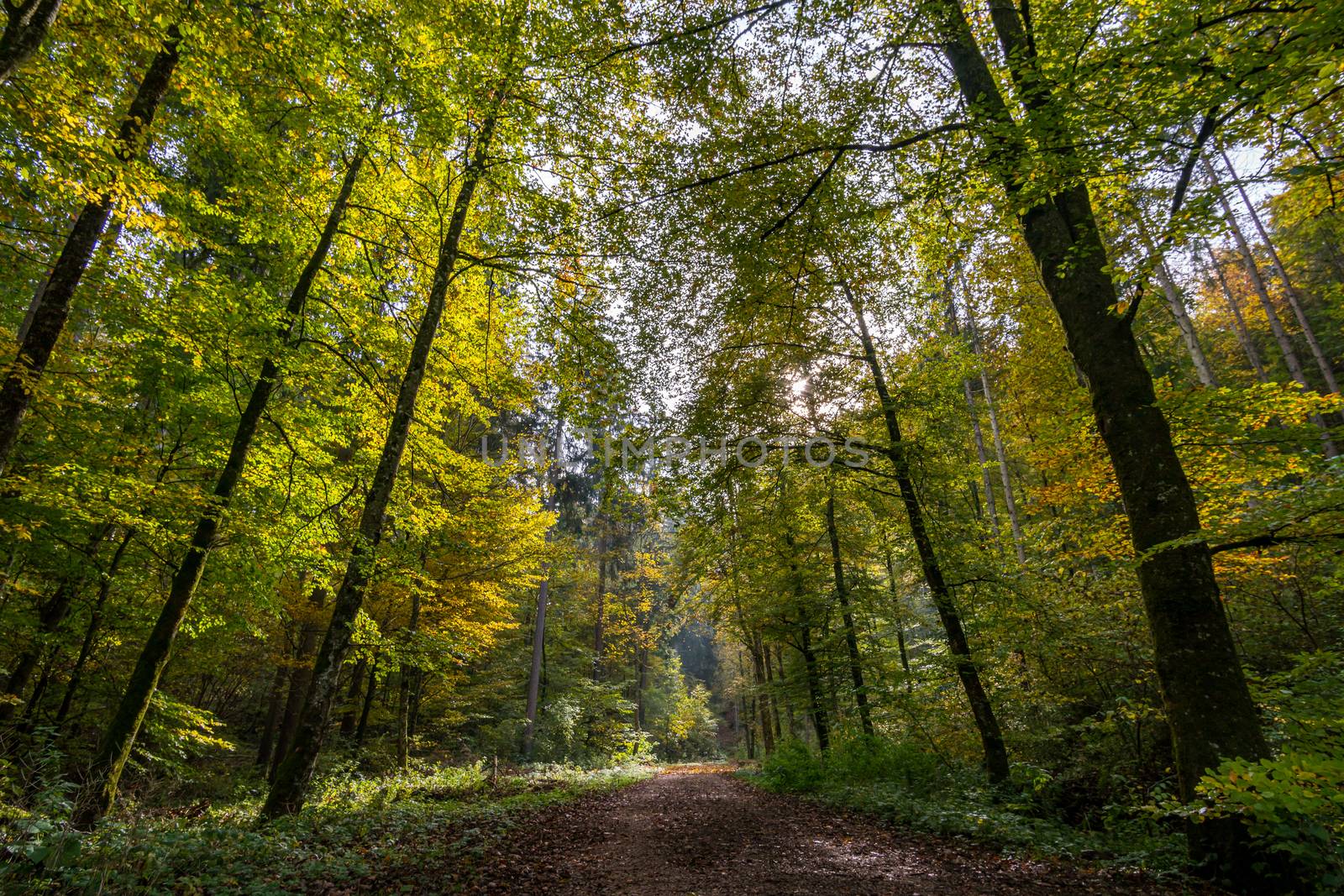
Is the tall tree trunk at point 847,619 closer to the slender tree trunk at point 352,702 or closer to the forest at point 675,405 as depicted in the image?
the forest at point 675,405

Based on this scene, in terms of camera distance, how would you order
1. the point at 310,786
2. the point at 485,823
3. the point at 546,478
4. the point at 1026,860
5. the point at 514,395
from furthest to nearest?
the point at 546,478, the point at 310,786, the point at 514,395, the point at 485,823, the point at 1026,860

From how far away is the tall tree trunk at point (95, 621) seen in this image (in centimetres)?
816

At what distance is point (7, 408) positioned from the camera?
17.3 feet

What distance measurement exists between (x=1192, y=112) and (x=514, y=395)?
8.52 meters

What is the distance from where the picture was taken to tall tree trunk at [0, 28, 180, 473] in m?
5.25

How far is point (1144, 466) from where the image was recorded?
15.3 ft

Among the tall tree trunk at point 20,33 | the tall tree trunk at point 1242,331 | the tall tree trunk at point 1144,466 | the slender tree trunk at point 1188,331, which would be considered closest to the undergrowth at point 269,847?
the tall tree trunk at point 20,33

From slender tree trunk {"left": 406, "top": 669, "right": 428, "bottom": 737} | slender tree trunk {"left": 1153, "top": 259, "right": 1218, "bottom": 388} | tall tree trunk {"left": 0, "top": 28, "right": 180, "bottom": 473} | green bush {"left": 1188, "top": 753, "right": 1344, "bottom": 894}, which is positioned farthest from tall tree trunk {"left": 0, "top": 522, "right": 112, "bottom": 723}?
slender tree trunk {"left": 1153, "top": 259, "right": 1218, "bottom": 388}

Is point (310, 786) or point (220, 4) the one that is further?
point (310, 786)

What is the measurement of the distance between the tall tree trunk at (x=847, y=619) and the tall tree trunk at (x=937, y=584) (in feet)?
6.55

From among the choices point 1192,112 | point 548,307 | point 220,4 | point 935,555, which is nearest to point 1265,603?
point 935,555

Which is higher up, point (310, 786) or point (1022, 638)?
point (1022, 638)

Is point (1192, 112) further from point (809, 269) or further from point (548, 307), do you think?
point (548, 307)

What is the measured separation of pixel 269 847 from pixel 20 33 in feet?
24.9
